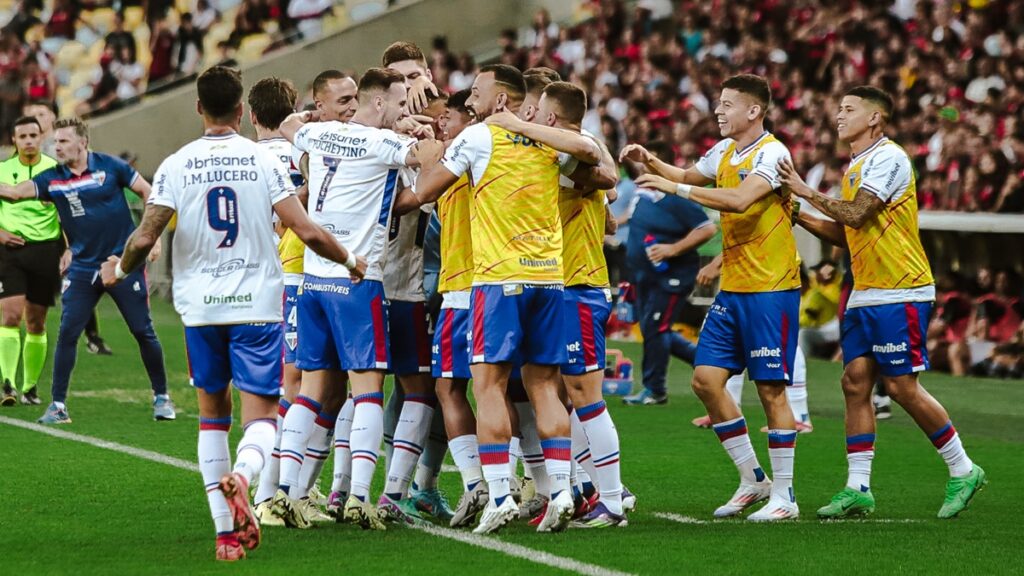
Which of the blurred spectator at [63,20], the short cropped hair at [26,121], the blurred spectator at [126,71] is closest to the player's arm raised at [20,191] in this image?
the short cropped hair at [26,121]

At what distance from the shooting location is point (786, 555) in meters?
7.01

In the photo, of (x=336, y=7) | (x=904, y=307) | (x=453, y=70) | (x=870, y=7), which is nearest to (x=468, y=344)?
(x=904, y=307)

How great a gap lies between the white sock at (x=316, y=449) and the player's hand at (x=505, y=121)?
168 cm

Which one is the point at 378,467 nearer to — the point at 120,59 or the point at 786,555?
the point at 786,555

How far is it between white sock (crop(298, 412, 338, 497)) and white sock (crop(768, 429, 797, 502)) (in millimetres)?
2265

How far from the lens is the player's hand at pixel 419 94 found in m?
8.25

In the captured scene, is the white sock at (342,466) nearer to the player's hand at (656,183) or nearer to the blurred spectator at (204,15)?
the player's hand at (656,183)

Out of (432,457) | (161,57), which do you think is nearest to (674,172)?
(432,457)

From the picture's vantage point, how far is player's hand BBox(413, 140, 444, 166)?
745cm

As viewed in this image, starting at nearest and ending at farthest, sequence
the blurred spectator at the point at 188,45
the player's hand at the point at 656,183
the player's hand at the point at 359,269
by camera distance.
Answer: the player's hand at the point at 359,269 < the player's hand at the point at 656,183 < the blurred spectator at the point at 188,45

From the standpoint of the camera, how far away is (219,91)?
694 centimetres

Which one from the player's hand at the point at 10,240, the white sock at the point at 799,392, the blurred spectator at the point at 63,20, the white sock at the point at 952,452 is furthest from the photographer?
the blurred spectator at the point at 63,20

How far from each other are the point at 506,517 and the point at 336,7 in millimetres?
23296

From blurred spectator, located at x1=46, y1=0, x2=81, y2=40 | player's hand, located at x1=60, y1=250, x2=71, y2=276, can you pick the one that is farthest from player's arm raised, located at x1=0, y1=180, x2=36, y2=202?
blurred spectator, located at x1=46, y1=0, x2=81, y2=40
